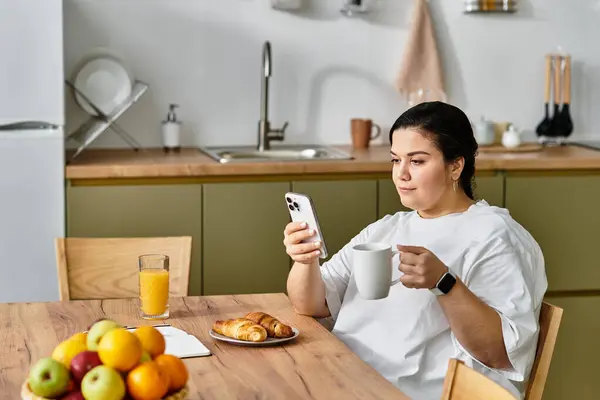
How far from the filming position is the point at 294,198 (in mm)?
2045

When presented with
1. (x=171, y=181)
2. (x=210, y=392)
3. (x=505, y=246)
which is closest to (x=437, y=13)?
(x=171, y=181)

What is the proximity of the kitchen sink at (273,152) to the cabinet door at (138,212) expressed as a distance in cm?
28

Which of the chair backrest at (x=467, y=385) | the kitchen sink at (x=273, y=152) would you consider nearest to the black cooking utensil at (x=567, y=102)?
the kitchen sink at (x=273, y=152)

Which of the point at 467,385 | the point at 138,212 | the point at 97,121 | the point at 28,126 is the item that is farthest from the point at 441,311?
the point at 97,121

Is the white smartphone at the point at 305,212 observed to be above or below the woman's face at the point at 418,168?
below

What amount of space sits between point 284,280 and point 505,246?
5.07 ft

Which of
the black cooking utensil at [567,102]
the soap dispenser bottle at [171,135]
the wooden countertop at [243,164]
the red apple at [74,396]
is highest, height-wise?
the black cooking utensil at [567,102]

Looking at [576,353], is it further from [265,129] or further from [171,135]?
[171,135]

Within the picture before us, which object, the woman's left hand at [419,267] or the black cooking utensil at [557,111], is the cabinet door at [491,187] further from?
the woman's left hand at [419,267]

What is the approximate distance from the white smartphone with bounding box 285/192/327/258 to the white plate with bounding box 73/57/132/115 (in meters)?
1.85

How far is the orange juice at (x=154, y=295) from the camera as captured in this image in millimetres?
2168

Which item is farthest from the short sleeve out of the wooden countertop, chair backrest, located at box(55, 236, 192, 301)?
the wooden countertop

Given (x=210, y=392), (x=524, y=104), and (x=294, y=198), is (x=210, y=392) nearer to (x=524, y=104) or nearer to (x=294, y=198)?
(x=294, y=198)

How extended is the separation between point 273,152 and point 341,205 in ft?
1.60
